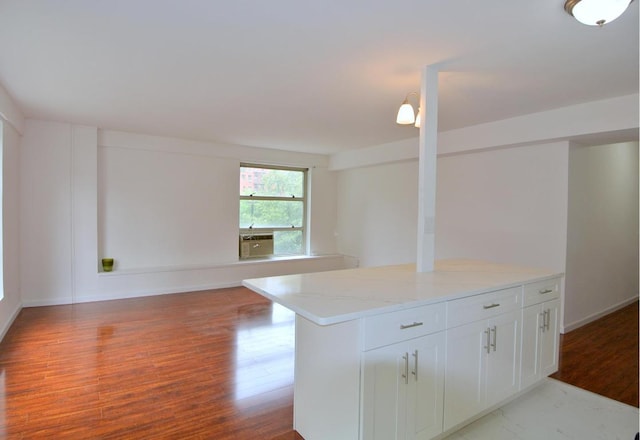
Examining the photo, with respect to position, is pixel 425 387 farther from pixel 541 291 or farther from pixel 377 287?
pixel 541 291

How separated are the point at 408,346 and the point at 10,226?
14.2 feet

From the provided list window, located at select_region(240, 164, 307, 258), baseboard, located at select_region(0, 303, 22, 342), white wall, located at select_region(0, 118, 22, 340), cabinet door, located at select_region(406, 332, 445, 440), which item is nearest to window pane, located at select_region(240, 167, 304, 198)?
window, located at select_region(240, 164, 307, 258)

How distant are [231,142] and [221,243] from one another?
1.66 m

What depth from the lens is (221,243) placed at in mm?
5840

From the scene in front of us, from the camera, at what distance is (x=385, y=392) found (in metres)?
1.61

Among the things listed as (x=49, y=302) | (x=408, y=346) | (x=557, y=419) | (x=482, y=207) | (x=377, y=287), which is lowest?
(x=557, y=419)

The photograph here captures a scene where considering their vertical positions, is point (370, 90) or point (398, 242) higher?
point (370, 90)

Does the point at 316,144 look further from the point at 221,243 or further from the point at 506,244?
the point at 506,244

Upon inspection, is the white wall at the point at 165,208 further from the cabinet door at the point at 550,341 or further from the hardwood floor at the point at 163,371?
the cabinet door at the point at 550,341

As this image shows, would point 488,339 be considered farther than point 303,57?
No

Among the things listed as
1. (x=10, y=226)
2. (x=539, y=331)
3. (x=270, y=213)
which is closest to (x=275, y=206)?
(x=270, y=213)

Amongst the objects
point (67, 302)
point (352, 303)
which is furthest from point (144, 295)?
point (352, 303)

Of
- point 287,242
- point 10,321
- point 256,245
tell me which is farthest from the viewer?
point 287,242

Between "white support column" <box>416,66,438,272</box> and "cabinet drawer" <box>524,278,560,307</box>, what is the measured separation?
0.64 meters
